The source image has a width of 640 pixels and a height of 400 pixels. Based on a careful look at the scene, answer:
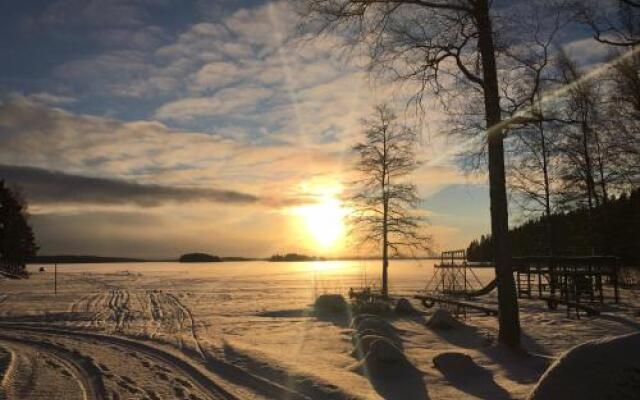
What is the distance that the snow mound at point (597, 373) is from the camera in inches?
204

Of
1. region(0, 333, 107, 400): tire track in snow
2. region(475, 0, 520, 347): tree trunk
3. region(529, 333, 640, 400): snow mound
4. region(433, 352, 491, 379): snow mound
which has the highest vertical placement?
region(475, 0, 520, 347): tree trunk

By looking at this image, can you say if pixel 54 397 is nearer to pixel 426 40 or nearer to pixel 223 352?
pixel 223 352

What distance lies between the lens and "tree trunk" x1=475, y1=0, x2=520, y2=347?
11.8 m

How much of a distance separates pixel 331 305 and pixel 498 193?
1348cm

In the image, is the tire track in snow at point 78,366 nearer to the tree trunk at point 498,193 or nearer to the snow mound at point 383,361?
the snow mound at point 383,361

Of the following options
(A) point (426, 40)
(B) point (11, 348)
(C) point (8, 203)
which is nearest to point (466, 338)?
(A) point (426, 40)

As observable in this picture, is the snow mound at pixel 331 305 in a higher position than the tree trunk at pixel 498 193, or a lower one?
lower

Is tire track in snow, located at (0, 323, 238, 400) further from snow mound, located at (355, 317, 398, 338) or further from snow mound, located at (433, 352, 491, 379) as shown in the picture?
snow mound, located at (355, 317, 398, 338)

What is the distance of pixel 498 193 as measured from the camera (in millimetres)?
11820

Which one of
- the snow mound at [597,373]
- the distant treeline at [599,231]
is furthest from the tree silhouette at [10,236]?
the snow mound at [597,373]

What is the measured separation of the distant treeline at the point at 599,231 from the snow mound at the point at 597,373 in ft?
72.8

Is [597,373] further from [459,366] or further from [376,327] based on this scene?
[376,327]

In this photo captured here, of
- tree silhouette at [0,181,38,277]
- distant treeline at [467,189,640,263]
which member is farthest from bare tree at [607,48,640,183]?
tree silhouette at [0,181,38,277]

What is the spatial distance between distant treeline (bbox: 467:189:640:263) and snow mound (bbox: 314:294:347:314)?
949 centimetres
